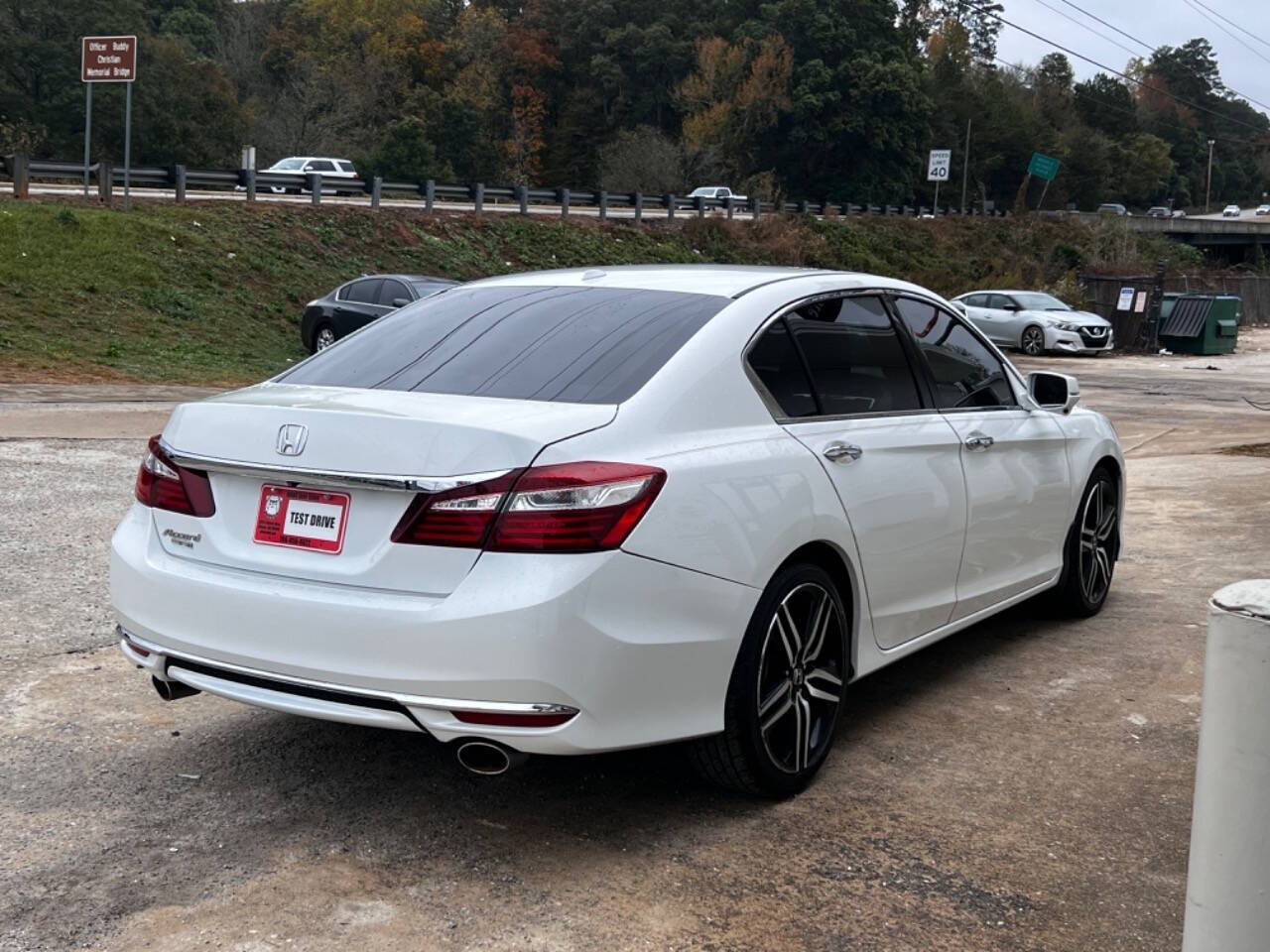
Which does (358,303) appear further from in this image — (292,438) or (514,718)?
(514,718)

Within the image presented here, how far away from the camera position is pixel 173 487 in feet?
13.7

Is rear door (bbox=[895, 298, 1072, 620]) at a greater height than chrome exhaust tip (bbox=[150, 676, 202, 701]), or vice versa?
rear door (bbox=[895, 298, 1072, 620])

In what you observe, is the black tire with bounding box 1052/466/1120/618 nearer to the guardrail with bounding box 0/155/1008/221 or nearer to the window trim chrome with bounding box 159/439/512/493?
the window trim chrome with bounding box 159/439/512/493

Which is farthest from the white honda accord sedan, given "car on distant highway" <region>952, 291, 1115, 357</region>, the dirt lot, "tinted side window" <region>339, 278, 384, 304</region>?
"car on distant highway" <region>952, 291, 1115, 357</region>

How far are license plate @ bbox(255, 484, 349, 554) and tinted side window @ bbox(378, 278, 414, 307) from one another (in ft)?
52.7

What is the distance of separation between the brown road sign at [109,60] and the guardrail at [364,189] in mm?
3497

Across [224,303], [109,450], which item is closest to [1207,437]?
[109,450]

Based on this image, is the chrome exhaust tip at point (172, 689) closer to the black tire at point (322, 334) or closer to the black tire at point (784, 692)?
the black tire at point (784, 692)

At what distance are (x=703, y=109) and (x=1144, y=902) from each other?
76934 mm

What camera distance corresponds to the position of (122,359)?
1997 cm

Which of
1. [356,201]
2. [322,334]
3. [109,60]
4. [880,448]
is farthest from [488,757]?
[356,201]

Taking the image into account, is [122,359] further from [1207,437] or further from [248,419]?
[248,419]

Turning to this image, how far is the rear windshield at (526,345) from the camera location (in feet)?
13.7

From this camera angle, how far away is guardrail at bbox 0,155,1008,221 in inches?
1123
